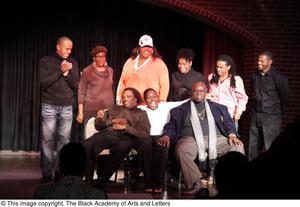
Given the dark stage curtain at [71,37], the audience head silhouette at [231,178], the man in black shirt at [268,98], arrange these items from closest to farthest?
the audience head silhouette at [231,178] → the man in black shirt at [268,98] → the dark stage curtain at [71,37]

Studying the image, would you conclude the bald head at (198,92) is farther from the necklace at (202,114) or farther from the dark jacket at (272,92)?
the dark jacket at (272,92)

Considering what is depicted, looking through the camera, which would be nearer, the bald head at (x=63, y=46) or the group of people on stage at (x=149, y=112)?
the group of people on stage at (x=149, y=112)

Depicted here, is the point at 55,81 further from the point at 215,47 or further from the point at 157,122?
the point at 215,47

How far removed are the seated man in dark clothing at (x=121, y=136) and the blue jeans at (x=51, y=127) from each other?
12.6 inches

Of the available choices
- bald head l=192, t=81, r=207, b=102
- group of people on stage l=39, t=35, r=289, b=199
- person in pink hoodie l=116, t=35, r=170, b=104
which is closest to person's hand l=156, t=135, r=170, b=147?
group of people on stage l=39, t=35, r=289, b=199

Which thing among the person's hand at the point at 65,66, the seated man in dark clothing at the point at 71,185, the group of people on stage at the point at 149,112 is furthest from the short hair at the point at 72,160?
the person's hand at the point at 65,66

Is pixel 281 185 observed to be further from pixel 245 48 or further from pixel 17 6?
pixel 17 6

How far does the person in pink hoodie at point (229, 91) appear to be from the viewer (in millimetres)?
7055

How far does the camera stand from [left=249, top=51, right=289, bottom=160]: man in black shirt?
283 inches

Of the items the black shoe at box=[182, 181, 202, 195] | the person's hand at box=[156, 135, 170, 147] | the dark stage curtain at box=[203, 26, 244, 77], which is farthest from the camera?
the dark stage curtain at box=[203, 26, 244, 77]

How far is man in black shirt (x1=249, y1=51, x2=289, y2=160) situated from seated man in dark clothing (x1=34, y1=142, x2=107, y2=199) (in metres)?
3.95

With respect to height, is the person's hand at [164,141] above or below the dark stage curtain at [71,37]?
below

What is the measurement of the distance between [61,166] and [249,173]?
3.95 ft

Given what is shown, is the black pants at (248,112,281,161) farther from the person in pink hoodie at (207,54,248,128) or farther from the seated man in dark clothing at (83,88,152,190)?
the seated man in dark clothing at (83,88,152,190)
